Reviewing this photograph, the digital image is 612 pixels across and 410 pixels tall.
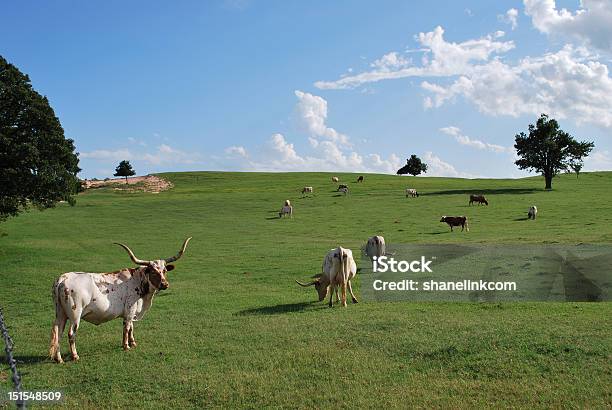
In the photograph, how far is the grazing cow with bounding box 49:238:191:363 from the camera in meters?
11.4

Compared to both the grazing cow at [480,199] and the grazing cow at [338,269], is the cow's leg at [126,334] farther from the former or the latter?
the grazing cow at [480,199]

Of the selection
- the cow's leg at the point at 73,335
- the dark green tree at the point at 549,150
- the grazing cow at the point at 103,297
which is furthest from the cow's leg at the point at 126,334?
the dark green tree at the point at 549,150

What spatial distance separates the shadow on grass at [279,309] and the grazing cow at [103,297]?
3.75 metres

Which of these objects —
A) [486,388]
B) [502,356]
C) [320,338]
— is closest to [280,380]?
[320,338]

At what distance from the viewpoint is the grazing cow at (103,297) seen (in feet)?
37.3

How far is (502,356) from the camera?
34.2 ft

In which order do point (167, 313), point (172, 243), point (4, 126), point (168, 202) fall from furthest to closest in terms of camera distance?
point (168, 202)
point (172, 243)
point (4, 126)
point (167, 313)

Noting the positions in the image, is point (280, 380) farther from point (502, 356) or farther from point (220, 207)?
point (220, 207)

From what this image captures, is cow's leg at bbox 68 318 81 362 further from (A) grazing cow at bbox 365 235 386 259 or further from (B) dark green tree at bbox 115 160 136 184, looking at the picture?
(B) dark green tree at bbox 115 160 136 184

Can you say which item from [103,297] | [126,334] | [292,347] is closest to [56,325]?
[103,297]

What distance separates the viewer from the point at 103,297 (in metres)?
12.0

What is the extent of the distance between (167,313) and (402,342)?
7820 mm

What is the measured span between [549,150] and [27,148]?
65409 mm

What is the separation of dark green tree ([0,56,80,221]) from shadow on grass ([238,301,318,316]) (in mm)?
20482
